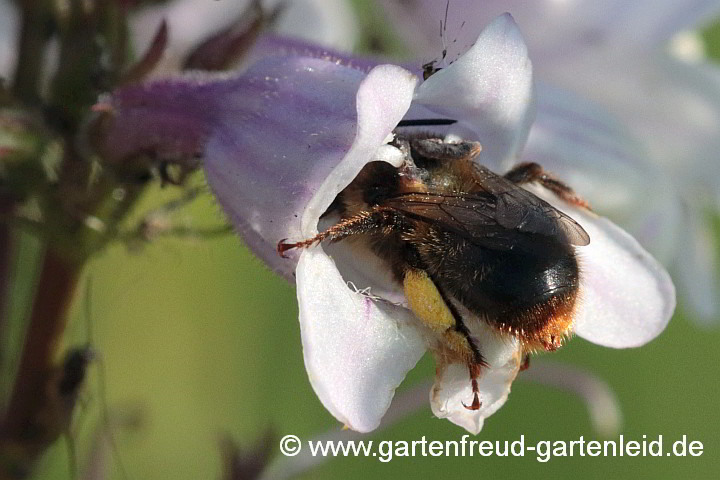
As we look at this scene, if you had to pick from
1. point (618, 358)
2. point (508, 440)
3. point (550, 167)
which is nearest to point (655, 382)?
point (618, 358)

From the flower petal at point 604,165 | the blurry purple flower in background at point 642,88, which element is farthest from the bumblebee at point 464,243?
the blurry purple flower in background at point 642,88

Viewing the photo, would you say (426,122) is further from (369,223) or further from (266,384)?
(266,384)

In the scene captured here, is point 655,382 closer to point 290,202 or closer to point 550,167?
point 550,167

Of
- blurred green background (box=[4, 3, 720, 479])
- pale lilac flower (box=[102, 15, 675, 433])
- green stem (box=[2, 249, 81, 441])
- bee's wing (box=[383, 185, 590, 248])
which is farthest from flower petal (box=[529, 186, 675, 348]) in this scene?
blurred green background (box=[4, 3, 720, 479])

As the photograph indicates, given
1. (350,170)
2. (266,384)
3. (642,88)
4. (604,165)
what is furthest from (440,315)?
(266,384)

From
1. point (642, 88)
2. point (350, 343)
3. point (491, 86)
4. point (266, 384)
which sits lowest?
point (266, 384)

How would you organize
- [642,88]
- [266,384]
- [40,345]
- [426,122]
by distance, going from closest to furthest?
[426,122] < [40,345] < [642,88] < [266,384]

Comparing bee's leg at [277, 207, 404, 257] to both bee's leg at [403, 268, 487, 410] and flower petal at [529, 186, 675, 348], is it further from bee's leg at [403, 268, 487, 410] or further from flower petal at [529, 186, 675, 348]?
flower petal at [529, 186, 675, 348]
